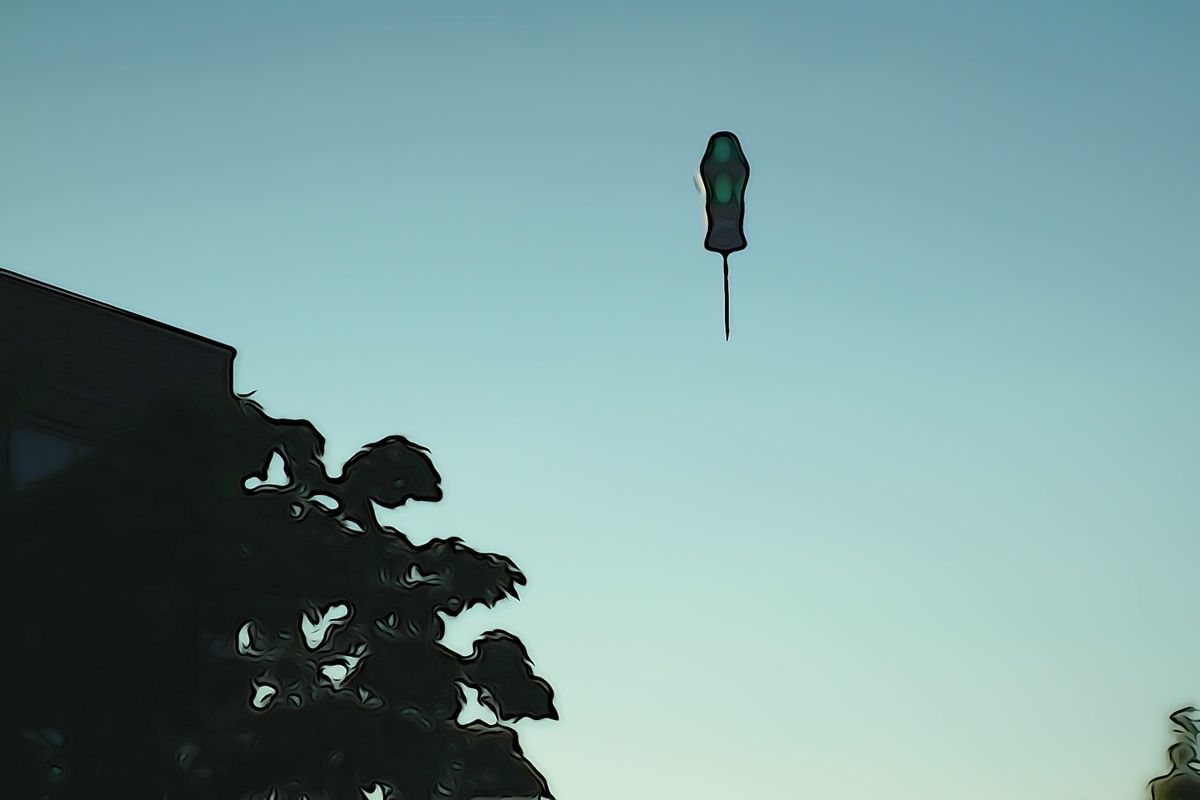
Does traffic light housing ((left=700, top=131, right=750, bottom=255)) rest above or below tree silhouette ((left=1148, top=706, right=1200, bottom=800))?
below

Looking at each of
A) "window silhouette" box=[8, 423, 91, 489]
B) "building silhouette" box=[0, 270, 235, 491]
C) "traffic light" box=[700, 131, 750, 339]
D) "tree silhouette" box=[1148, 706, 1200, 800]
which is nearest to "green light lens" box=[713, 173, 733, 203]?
"traffic light" box=[700, 131, 750, 339]

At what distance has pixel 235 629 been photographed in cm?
1800

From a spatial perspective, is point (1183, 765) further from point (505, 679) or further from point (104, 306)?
point (104, 306)

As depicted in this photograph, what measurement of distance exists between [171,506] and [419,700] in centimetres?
370

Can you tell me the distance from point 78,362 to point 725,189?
64.5 feet

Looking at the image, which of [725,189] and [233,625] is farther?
[233,625]

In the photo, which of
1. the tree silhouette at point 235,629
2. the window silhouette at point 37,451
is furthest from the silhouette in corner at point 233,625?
the window silhouette at point 37,451

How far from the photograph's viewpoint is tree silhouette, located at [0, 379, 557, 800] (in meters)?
17.3

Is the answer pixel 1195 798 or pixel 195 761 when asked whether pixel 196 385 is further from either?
pixel 1195 798

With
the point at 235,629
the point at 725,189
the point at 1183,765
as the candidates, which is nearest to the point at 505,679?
the point at 235,629

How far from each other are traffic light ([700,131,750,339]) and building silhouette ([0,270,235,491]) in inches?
672

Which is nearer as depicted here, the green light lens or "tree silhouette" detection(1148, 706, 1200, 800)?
the green light lens

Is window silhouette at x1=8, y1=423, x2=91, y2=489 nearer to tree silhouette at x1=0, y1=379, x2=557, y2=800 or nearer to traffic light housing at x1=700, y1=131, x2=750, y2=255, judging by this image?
tree silhouette at x1=0, y1=379, x2=557, y2=800

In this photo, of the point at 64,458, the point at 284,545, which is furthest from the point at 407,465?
the point at 64,458
